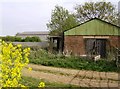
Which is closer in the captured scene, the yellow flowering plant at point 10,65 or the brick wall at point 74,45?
the yellow flowering plant at point 10,65

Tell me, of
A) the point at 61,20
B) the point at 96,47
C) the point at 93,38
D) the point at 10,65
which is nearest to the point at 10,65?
the point at 10,65

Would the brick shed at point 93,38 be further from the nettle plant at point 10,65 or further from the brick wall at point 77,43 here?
the nettle plant at point 10,65

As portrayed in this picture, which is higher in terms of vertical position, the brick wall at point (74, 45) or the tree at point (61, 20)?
the tree at point (61, 20)

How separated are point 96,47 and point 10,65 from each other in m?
15.9

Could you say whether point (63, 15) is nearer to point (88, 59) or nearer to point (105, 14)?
point (105, 14)

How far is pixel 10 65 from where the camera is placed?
3000mm

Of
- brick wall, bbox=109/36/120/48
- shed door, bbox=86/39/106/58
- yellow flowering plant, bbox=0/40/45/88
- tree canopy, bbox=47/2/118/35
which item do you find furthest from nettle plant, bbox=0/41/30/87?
tree canopy, bbox=47/2/118/35

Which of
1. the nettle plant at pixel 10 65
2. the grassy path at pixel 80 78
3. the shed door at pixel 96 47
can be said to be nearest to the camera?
the nettle plant at pixel 10 65

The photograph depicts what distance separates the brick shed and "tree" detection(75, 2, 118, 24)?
31.9 feet

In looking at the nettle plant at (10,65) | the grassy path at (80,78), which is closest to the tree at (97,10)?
the grassy path at (80,78)

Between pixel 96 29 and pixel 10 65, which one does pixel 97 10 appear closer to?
pixel 96 29

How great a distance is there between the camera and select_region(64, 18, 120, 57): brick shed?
18594mm

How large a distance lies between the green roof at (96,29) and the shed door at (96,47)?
1.93 feet

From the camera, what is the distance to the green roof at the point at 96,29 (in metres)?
18.8
